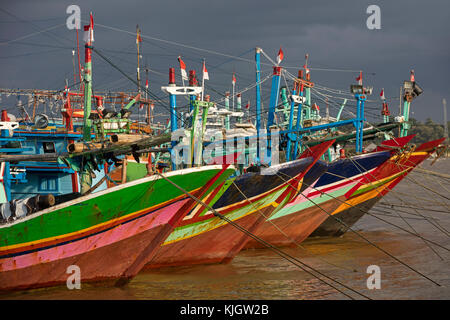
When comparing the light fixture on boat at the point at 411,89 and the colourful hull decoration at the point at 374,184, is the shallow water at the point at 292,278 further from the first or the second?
the light fixture on boat at the point at 411,89

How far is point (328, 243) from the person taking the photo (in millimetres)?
19828

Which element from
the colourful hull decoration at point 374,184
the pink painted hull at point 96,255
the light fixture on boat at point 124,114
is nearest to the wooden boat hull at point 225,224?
the pink painted hull at point 96,255

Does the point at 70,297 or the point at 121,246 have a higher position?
the point at 121,246

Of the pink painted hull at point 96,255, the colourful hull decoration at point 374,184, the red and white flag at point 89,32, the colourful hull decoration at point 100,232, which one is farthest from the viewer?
the colourful hull decoration at point 374,184

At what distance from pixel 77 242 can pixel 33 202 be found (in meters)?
1.26

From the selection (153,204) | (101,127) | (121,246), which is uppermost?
(101,127)

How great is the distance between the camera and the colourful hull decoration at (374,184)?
1977 centimetres
